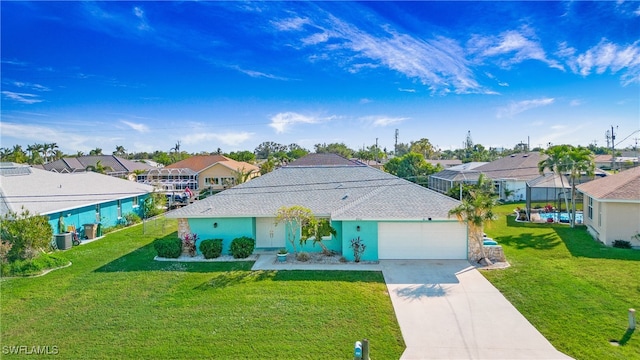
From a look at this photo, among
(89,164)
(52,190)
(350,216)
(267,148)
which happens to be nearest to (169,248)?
(350,216)

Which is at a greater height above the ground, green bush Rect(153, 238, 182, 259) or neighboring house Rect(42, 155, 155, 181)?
neighboring house Rect(42, 155, 155, 181)

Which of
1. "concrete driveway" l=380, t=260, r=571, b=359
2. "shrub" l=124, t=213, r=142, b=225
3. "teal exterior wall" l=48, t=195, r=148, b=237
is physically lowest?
"concrete driveway" l=380, t=260, r=571, b=359

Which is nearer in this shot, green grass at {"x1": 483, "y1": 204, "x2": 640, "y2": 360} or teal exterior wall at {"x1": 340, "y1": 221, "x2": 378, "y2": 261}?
green grass at {"x1": 483, "y1": 204, "x2": 640, "y2": 360}

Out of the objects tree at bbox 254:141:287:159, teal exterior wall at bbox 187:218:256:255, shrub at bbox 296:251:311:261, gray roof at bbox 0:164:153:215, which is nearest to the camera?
shrub at bbox 296:251:311:261

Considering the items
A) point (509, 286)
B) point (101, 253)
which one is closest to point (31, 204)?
point (101, 253)

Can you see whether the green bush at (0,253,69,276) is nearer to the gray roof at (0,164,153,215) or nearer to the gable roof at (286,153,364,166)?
the gray roof at (0,164,153,215)

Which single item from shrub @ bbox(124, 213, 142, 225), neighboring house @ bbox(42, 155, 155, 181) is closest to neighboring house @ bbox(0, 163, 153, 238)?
shrub @ bbox(124, 213, 142, 225)
